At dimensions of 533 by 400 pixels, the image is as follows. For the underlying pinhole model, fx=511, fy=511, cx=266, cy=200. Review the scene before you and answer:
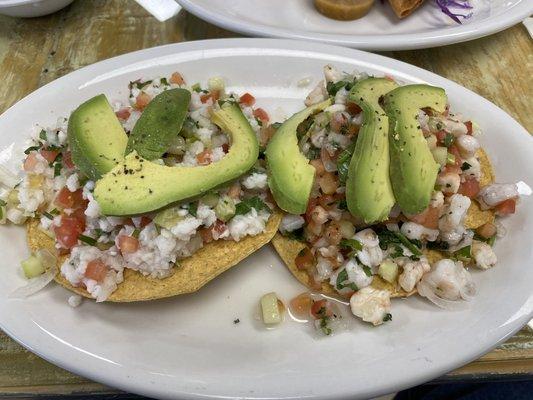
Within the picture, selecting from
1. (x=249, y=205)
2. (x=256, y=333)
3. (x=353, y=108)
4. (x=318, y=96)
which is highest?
(x=353, y=108)

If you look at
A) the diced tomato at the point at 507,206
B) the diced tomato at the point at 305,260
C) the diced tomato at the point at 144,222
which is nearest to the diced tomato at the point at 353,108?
the diced tomato at the point at 305,260

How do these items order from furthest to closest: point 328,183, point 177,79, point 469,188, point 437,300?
1. point 177,79
2. point 469,188
3. point 328,183
4. point 437,300

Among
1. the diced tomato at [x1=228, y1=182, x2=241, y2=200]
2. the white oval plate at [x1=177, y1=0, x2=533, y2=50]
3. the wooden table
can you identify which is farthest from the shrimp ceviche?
the wooden table

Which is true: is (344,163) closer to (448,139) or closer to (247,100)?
(448,139)

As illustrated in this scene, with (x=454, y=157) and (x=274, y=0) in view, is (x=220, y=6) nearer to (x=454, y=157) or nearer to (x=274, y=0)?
(x=274, y=0)

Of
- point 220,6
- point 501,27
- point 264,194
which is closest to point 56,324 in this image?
point 264,194

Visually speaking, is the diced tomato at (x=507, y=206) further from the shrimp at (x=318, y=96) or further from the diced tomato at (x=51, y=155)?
the diced tomato at (x=51, y=155)

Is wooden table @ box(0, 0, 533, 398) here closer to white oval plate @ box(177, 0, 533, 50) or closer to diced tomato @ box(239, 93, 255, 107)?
white oval plate @ box(177, 0, 533, 50)

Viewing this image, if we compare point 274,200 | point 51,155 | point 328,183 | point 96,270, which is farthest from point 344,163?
point 51,155

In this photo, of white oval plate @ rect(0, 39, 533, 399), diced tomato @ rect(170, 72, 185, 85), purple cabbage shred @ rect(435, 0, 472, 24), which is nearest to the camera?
white oval plate @ rect(0, 39, 533, 399)
